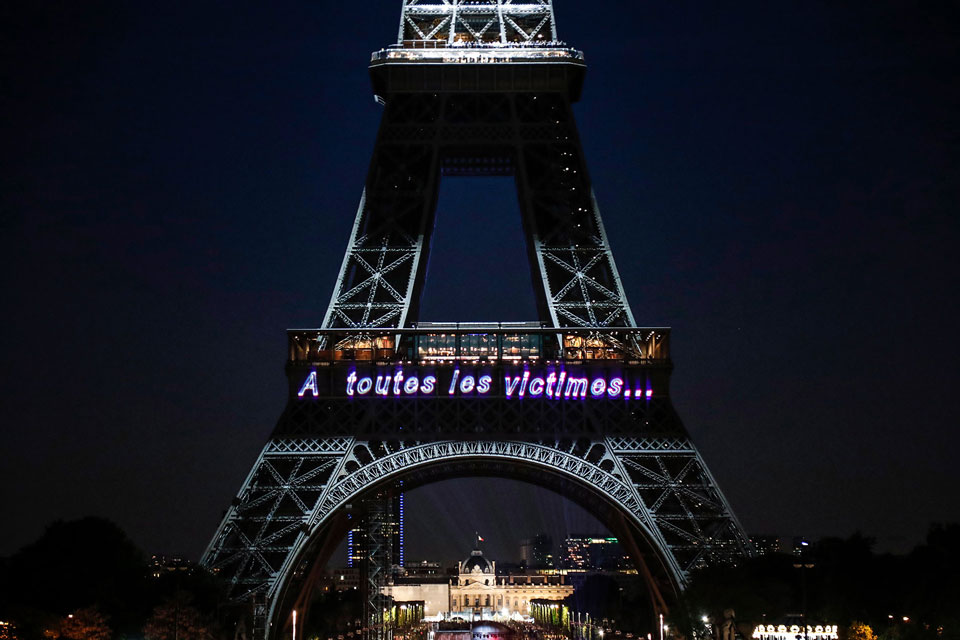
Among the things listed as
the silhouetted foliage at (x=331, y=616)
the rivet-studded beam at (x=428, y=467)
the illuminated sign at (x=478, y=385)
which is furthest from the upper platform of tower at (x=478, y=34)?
the silhouetted foliage at (x=331, y=616)

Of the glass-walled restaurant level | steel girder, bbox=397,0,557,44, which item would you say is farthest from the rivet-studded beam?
steel girder, bbox=397,0,557,44

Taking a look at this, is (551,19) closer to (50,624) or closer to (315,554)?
(315,554)

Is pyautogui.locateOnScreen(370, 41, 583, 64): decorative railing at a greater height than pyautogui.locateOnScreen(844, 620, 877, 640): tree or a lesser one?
greater

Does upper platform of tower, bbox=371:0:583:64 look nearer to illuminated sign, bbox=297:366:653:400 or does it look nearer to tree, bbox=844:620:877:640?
illuminated sign, bbox=297:366:653:400


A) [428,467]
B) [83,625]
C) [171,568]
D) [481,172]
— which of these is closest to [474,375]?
[428,467]

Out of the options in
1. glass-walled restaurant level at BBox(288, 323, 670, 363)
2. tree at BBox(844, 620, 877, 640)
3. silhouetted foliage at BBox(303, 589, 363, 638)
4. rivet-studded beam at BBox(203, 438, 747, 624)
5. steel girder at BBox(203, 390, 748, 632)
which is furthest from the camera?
silhouetted foliage at BBox(303, 589, 363, 638)
